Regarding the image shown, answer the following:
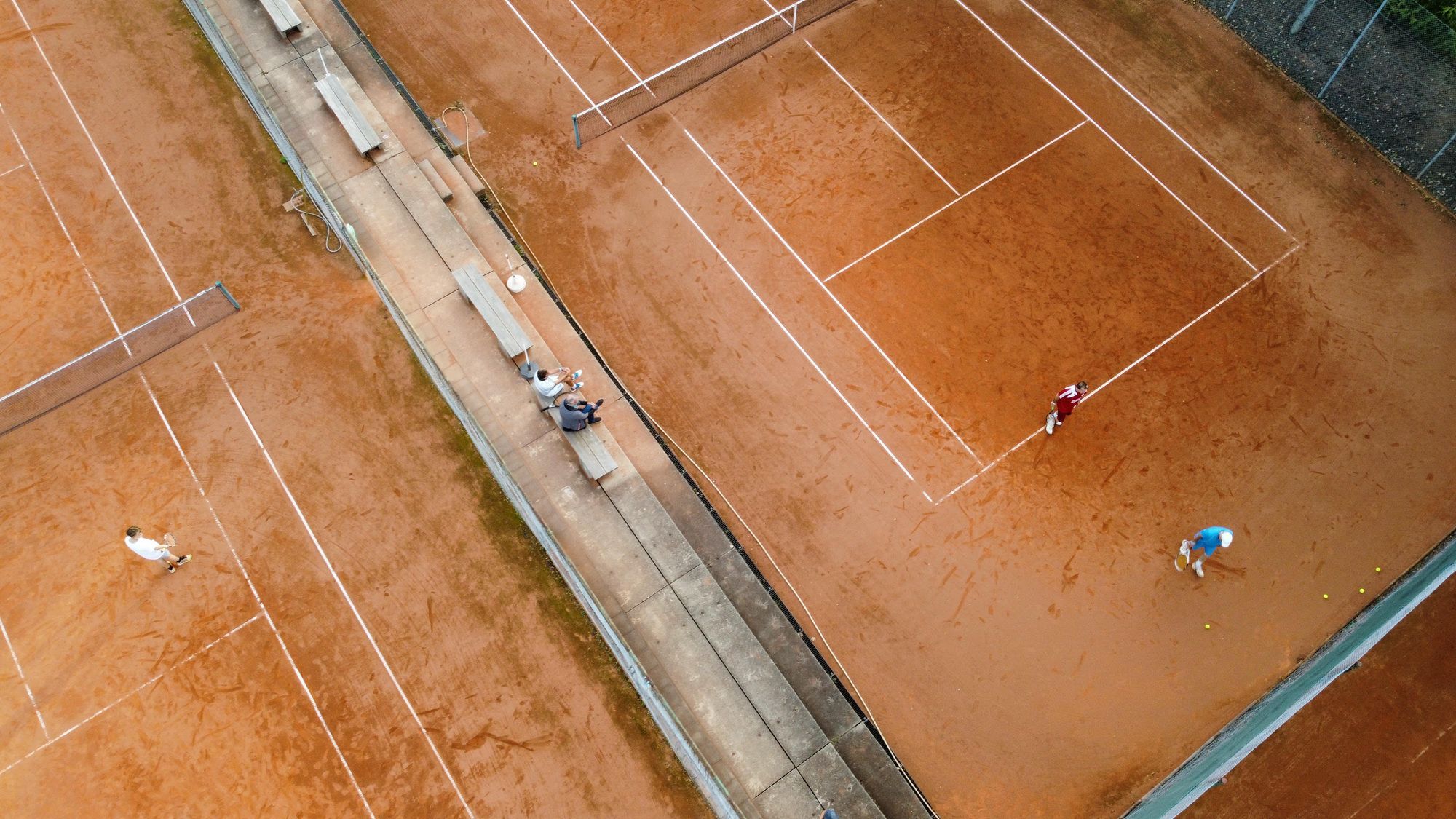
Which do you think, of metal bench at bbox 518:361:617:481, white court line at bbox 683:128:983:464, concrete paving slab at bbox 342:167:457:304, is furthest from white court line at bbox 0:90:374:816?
white court line at bbox 683:128:983:464

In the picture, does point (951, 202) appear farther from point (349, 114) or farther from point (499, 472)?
point (349, 114)

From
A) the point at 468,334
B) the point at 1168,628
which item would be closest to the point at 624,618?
the point at 468,334

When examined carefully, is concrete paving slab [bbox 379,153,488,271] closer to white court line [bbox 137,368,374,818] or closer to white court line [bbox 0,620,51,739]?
white court line [bbox 137,368,374,818]

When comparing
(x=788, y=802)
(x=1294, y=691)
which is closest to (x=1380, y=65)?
(x=1294, y=691)

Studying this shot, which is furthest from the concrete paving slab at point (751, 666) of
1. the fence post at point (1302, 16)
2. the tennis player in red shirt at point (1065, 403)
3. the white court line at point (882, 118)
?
the fence post at point (1302, 16)

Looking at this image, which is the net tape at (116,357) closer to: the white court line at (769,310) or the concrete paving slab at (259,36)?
the concrete paving slab at (259,36)
